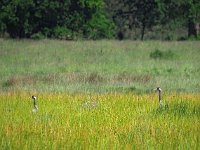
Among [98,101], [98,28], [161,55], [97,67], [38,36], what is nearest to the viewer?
[98,101]

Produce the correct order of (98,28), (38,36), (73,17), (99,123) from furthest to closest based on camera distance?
1. (98,28)
2. (73,17)
3. (38,36)
4. (99,123)

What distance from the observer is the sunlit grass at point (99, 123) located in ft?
24.8

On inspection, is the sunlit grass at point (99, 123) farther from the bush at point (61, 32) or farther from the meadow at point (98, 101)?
the bush at point (61, 32)

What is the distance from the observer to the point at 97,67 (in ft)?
68.3

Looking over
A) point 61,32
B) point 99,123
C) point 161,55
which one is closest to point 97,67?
point 161,55

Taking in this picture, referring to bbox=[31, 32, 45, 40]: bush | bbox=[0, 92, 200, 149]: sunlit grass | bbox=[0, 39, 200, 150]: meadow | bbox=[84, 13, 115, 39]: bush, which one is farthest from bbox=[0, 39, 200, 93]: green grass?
bbox=[84, 13, 115, 39]: bush

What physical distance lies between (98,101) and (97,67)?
9.03 m

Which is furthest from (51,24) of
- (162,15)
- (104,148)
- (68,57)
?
(104,148)

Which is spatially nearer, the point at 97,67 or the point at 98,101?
the point at 98,101

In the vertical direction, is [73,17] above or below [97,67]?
above

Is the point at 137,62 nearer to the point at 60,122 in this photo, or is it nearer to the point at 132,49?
the point at 132,49

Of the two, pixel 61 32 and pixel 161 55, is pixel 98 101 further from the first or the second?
pixel 61 32

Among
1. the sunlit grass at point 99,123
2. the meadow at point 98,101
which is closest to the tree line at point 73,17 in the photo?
the meadow at point 98,101

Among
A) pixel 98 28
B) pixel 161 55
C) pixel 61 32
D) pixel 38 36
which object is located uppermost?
pixel 98 28
